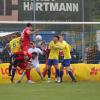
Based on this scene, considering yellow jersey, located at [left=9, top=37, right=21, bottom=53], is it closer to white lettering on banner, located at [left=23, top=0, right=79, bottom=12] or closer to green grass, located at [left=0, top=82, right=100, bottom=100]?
green grass, located at [left=0, top=82, right=100, bottom=100]

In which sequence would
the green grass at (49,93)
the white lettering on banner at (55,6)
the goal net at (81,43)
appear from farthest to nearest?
the white lettering on banner at (55,6) < the goal net at (81,43) < the green grass at (49,93)

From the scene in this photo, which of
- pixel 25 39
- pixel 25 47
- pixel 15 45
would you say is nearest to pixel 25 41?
pixel 25 39

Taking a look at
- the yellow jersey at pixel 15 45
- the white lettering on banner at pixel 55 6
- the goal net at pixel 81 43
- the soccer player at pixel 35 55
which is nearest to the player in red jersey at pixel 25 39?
the yellow jersey at pixel 15 45

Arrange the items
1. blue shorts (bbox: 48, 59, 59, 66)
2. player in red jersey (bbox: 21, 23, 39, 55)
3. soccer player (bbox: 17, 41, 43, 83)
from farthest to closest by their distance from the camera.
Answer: blue shorts (bbox: 48, 59, 59, 66) < soccer player (bbox: 17, 41, 43, 83) < player in red jersey (bbox: 21, 23, 39, 55)

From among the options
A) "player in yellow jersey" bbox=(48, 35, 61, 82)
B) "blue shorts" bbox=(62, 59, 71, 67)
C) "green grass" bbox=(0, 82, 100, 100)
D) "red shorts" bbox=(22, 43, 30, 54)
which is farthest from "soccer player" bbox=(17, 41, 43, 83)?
"green grass" bbox=(0, 82, 100, 100)

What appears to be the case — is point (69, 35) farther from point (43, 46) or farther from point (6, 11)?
point (6, 11)

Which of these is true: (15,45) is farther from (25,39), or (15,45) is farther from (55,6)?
(55,6)

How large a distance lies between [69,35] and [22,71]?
440 cm

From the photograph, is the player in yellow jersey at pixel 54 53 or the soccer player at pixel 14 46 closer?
the soccer player at pixel 14 46

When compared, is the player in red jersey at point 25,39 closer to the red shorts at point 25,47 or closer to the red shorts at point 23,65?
the red shorts at point 25,47

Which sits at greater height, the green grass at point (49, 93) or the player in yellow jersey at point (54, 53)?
the player in yellow jersey at point (54, 53)

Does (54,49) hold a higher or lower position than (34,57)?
higher

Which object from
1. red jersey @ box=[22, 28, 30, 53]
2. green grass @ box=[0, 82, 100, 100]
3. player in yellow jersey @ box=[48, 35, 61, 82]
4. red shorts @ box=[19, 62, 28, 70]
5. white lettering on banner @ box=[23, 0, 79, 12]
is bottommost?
green grass @ box=[0, 82, 100, 100]

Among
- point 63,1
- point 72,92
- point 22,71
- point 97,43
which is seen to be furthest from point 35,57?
point 63,1
